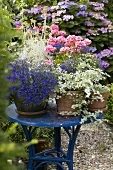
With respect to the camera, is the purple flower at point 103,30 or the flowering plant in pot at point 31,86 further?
the purple flower at point 103,30

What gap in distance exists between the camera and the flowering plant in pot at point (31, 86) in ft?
8.18

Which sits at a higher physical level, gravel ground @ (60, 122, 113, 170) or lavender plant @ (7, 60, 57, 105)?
lavender plant @ (7, 60, 57, 105)

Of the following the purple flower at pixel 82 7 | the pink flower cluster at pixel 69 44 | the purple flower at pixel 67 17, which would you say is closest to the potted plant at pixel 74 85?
the pink flower cluster at pixel 69 44

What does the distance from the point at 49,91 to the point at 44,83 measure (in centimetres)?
7

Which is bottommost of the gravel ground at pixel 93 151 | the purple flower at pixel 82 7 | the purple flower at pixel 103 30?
the gravel ground at pixel 93 151

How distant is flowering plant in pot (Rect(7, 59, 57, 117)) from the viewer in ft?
8.18

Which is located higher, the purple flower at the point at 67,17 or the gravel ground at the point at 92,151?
the purple flower at the point at 67,17

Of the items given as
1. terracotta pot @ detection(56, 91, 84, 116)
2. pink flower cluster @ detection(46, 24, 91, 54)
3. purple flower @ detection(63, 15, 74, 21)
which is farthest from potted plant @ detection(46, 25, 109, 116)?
purple flower @ detection(63, 15, 74, 21)

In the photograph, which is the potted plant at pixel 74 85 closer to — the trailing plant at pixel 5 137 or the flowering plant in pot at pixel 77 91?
the flowering plant in pot at pixel 77 91

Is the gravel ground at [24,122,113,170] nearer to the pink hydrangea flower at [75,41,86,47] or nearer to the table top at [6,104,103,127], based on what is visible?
the pink hydrangea flower at [75,41,86,47]

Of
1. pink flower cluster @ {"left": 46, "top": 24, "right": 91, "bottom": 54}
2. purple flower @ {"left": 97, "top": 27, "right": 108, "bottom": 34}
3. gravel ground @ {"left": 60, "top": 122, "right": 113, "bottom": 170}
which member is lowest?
gravel ground @ {"left": 60, "top": 122, "right": 113, "bottom": 170}

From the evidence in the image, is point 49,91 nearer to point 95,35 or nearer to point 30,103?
point 30,103

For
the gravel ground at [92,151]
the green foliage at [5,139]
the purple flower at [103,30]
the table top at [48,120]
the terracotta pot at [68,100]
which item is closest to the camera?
the green foliage at [5,139]

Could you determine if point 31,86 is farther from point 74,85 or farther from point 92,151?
point 92,151
